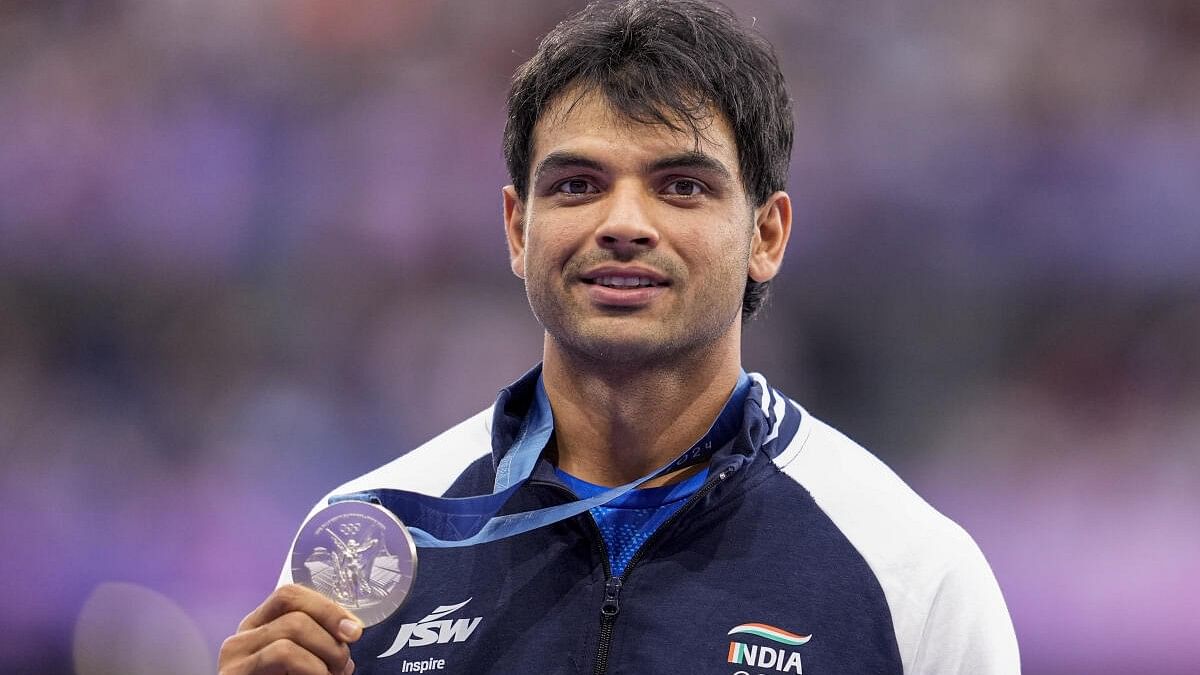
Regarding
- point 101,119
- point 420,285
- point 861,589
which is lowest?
point 861,589

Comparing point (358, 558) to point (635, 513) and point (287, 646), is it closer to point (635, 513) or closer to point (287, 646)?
point (287, 646)

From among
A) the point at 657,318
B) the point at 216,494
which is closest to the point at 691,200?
the point at 657,318

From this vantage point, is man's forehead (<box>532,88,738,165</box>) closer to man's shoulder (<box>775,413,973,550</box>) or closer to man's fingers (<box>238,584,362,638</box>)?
man's shoulder (<box>775,413,973,550</box>)

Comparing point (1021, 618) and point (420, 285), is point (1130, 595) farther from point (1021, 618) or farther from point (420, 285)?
point (420, 285)

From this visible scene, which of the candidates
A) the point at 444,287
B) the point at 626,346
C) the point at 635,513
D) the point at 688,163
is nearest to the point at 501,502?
the point at 635,513

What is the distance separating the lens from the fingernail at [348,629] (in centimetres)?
212

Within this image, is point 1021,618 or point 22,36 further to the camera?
point 22,36

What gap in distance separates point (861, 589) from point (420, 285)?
11.1 ft

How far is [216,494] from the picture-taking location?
16.4 ft

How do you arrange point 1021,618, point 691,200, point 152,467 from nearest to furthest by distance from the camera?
point 691,200
point 1021,618
point 152,467

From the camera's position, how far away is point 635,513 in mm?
2469

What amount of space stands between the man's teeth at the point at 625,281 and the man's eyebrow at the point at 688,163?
0.71 feet

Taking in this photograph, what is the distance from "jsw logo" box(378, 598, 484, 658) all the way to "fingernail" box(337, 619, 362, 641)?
0.26 metres

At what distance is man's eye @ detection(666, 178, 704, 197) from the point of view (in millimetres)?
2477
